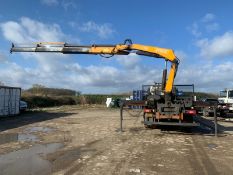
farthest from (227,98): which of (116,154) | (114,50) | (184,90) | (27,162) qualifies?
(27,162)

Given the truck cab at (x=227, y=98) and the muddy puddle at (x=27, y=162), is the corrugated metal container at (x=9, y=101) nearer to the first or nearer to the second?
the truck cab at (x=227, y=98)

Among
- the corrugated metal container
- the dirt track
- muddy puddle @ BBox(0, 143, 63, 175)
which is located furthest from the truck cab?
muddy puddle @ BBox(0, 143, 63, 175)

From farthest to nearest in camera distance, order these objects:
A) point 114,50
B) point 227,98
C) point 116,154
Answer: point 227,98 → point 114,50 → point 116,154

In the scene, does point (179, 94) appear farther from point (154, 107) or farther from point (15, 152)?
point (15, 152)

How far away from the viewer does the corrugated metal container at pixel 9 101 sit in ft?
99.5

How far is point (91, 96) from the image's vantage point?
70375 mm

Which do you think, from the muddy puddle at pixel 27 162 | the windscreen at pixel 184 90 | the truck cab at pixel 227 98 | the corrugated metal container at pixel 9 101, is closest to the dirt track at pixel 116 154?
the muddy puddle at pixel 27 162

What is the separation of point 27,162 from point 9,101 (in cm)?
2287

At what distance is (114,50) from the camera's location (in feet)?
61.8

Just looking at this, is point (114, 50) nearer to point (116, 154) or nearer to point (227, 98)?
point (116, 154)

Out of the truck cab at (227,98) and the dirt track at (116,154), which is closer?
the dirt track at (116,154)

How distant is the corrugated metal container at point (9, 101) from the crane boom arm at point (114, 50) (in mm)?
11263

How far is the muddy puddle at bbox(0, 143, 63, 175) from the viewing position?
28.7 feet

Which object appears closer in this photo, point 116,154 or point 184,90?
point 116,154
